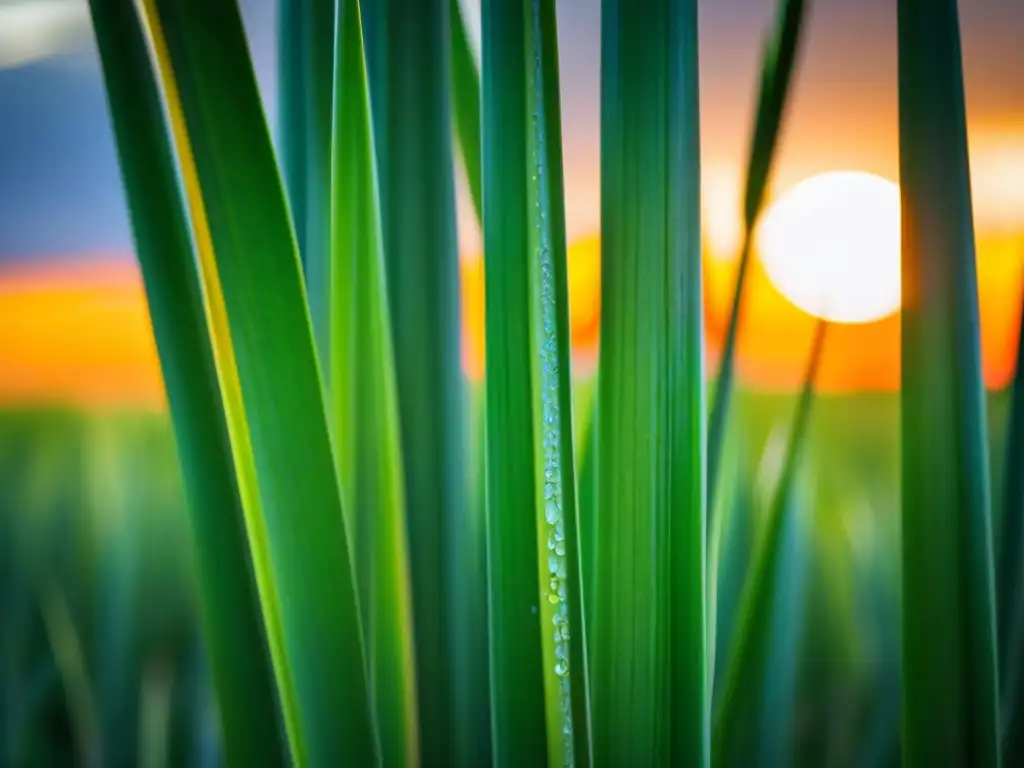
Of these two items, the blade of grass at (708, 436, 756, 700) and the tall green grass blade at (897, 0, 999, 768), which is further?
the blade of grass at (708, 436, 756, 700)

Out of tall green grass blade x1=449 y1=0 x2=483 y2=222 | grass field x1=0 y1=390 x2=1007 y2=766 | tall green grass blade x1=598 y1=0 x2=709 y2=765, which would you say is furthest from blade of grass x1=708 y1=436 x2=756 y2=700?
tall green grass blade x1=449 y1=0 x2=483 y2=222

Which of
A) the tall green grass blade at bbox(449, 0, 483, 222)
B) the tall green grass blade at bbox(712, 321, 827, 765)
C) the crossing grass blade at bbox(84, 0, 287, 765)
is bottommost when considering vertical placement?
the tall green grass blade at bbox(712, 321, 827, 765)

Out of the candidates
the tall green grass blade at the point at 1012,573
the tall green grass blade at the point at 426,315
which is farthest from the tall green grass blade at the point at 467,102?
the tall green grass blade at the point at 1012,573

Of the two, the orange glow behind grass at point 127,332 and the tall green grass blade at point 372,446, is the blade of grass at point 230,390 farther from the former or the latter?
the orange glow behind grass at point 127,332

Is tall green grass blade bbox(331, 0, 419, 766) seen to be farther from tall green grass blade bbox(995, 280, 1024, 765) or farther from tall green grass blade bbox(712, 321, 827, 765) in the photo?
tall green grass blade bbox(995, 280, 1024, 765)

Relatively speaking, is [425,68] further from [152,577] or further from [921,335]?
[152,577]

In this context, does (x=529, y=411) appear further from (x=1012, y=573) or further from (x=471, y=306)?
(x=1012, y=573)
